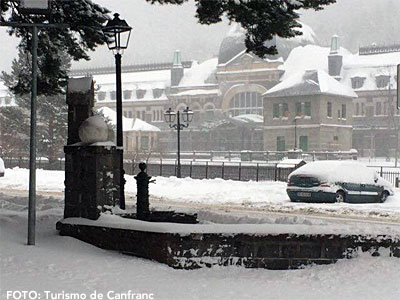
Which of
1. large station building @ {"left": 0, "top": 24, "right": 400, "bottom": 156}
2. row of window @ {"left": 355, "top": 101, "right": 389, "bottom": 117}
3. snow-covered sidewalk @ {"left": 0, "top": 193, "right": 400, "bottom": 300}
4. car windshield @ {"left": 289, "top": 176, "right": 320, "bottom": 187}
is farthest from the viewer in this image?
row of window @ {"left": 355, "top": 101, "right": 389, "bottom": 117}

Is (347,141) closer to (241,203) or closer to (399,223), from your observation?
(241,203)

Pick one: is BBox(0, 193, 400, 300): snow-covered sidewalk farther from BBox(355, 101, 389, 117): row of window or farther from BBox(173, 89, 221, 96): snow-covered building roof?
BBox(173, 89, 221, 96): snow-covered building roof

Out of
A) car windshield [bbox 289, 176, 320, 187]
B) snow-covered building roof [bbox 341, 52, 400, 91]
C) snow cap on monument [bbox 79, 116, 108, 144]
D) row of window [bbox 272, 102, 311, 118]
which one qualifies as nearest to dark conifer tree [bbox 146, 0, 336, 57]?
snow cap on monument [bbox 79, 116, 108, 144]

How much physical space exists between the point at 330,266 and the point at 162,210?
4012 millimetres

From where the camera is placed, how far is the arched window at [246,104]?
8119 cm

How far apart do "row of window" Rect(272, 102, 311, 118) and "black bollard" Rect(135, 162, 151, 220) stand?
58248mm

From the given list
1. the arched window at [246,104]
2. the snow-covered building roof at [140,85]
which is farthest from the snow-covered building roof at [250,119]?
the snow-covered building roof at [140,85]

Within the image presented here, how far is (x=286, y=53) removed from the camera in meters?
84.2

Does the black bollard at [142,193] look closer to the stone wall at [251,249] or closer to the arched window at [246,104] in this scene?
the stone wall at [251,249]

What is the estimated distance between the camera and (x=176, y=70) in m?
92.5

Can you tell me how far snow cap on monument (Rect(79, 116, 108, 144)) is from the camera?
9.67 metres

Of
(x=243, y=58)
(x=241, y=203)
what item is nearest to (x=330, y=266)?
(x=241, y=203)

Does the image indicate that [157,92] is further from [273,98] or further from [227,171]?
[227,171]

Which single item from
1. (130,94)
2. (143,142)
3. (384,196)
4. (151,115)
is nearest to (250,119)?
(143,142)
